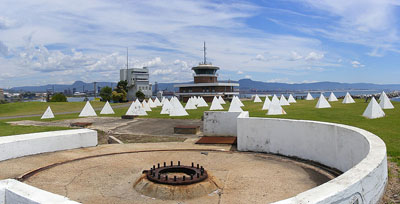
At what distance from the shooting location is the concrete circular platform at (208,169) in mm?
7105

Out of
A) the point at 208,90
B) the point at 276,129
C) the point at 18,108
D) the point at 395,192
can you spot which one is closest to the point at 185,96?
the point at 208,90

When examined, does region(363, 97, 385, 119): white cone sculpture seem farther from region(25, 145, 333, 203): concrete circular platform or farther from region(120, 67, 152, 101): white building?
region(120, 67, 152, 101): white building

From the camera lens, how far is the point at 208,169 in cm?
961

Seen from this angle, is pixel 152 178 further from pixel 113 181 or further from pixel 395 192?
pixel 395 192

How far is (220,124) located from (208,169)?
6.22 m

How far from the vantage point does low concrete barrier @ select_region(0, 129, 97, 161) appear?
10.1m

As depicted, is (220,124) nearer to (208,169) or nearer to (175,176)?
(208,169)

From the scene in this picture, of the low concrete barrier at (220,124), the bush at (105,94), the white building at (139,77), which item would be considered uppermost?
→ the white building at (139,77)

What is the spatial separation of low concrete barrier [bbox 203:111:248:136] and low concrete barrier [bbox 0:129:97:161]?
5.70 meters

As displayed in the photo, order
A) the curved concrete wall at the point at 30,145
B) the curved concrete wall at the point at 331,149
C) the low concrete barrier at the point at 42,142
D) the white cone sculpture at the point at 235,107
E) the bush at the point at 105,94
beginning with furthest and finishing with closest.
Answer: the bush at the point at 105,94 < the white cone sculpture at the point at 235,107 < the low concrete barrier at the point at 42,142 < the curved concrete wall at the point at 30,145 < the curved concrete wall at the point at 331,149

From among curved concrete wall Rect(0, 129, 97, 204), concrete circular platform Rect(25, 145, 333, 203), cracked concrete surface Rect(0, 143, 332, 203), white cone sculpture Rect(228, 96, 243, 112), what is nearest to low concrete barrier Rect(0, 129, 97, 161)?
curved concrete wall Rect(0, 129, 97, 204)

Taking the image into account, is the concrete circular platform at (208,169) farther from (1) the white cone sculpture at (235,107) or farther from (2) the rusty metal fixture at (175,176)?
(1) the white cone sculpture at (235,107)

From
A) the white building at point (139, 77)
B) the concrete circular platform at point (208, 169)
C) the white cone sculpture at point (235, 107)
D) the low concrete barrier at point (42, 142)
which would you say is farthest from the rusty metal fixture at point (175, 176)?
the white building at point (139, 77)

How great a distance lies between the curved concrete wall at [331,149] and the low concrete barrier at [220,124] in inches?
115
